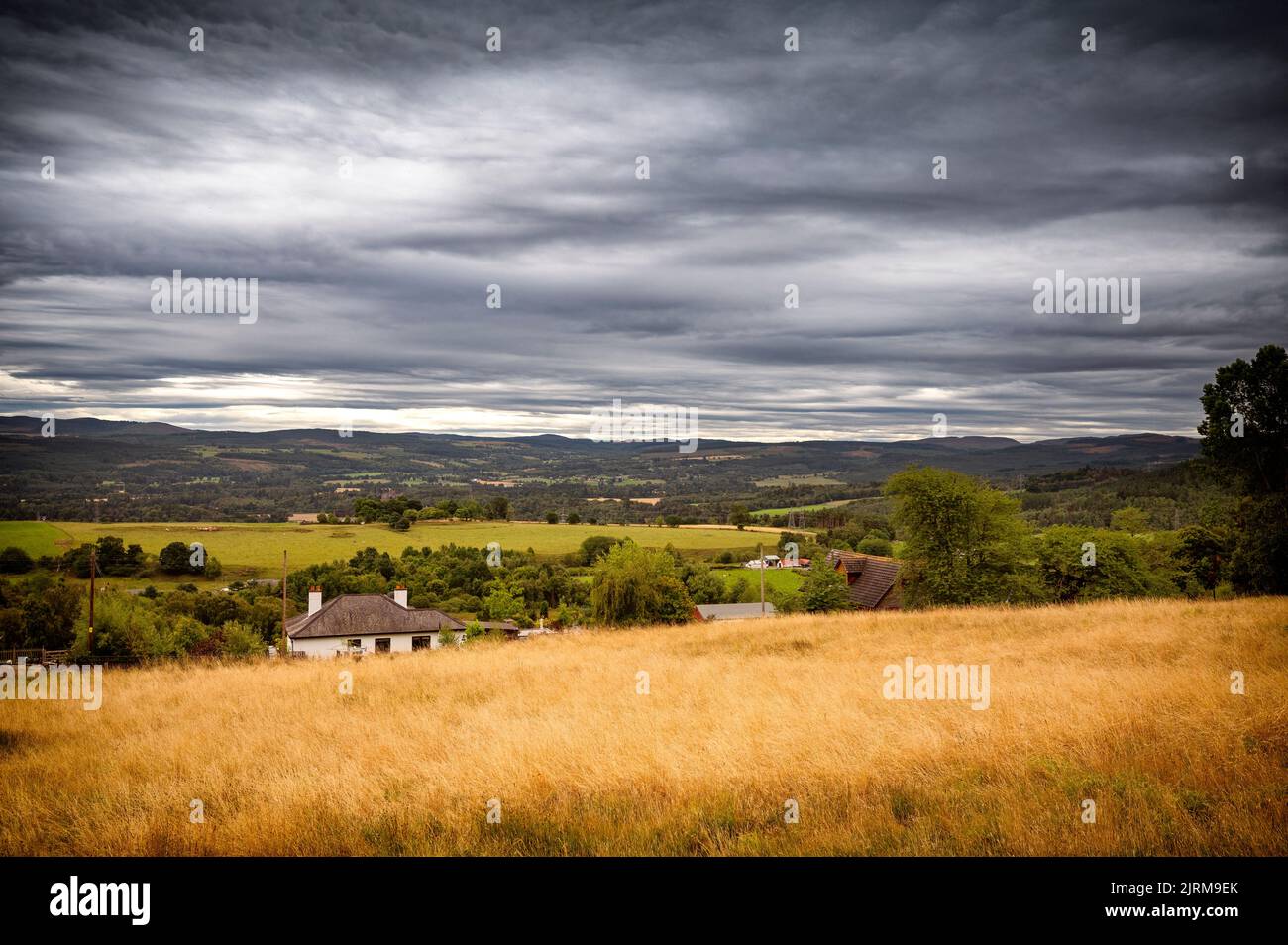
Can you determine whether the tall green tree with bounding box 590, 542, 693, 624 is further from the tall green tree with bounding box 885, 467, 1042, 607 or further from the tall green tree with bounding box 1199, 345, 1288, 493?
the tall green tree with bounding box 1199, 345, 1288, 493

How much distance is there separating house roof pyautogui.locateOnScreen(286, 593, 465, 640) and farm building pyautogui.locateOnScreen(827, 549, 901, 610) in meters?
29.2

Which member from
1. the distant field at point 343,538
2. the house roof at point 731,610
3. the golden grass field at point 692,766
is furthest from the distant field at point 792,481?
the golden grass field at point 692,766

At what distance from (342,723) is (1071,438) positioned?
19919cm

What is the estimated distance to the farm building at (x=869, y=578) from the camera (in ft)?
161

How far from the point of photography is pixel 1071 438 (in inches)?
7052

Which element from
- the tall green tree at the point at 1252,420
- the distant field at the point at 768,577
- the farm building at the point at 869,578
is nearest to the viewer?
the tall green tree at the point at 1252,420

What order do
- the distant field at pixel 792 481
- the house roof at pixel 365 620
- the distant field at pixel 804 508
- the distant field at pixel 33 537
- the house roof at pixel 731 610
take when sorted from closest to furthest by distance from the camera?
1. the distant field at pixel 33 537
2. the house roof at pixel 365 620
3. the house roof at pixel 731 610
4. the distant field at pixel 804 508
5. the distant field at pixel 792 481

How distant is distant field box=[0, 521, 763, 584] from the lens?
239 feet

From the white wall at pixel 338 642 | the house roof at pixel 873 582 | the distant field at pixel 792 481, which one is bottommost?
the white wall at pixel 338 642

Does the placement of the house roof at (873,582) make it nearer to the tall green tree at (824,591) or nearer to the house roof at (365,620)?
the tall green tree at (824,591)

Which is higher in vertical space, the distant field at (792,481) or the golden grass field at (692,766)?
the distant field at (792,481)
